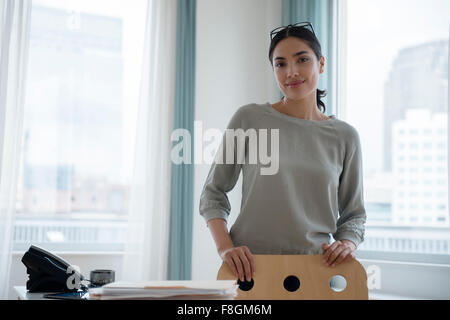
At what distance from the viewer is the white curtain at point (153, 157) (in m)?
2.96

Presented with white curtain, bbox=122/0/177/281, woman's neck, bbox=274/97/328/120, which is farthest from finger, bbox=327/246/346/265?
white curtain, bbox=122/0/177/281

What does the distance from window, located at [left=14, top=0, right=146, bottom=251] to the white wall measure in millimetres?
434

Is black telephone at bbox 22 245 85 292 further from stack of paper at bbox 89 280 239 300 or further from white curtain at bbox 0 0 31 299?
white curtain at bbox 0 0 31 299

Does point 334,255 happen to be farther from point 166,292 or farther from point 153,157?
point 153,157

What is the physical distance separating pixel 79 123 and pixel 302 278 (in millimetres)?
2386

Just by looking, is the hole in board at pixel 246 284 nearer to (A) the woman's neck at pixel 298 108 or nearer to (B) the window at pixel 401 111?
(A) the woman's neck at pixel 298 108

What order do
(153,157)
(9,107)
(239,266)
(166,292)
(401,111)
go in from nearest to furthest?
(166,292) < (239,266) < (9,107) < (401,111) < (153,157)

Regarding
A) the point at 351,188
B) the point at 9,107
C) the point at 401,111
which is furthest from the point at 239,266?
the point at 401,111

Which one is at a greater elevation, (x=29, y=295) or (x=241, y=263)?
(x=241, y=263)

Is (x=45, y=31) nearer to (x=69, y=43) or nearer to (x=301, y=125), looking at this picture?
(x=69, y=43)

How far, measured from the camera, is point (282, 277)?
103 cm

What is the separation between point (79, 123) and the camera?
3104 mm

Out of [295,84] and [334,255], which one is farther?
[295,84]
